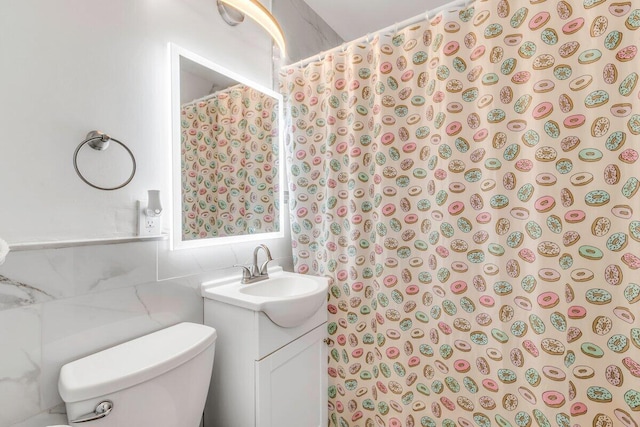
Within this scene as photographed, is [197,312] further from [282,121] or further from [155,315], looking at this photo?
[282,121]

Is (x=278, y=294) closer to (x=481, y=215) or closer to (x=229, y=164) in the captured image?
(x=229, y=164)

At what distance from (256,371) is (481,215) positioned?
108cm

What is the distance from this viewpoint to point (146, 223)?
1.11 metres

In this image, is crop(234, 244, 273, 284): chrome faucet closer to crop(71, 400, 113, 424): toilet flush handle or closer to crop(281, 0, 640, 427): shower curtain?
crop(281, 0, 640, 427): shower curtain

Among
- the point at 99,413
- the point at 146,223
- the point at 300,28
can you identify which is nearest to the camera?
the point at 99,413

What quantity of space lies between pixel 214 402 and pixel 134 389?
0.53 metres

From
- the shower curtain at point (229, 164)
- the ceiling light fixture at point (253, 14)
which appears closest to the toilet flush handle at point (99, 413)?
the shower curtain at point (229, 164)

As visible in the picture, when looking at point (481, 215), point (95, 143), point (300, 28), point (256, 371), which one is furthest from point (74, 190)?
point (300, 28)

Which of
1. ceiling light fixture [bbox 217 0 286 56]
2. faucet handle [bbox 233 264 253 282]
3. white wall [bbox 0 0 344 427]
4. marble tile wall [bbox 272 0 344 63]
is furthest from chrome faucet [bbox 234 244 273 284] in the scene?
marble tile wall [bbox 272 0 344 63]

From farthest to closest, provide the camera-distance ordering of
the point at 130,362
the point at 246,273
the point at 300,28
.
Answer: the point at 300,28 → the point at 246,273 → the point at 130,362

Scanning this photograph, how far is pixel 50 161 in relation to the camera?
2.98 ft

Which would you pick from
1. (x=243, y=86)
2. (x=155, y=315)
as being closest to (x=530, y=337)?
(x=155, y=315)

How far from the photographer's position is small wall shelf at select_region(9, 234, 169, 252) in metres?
0.83

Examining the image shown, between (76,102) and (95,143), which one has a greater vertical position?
(76,102)
